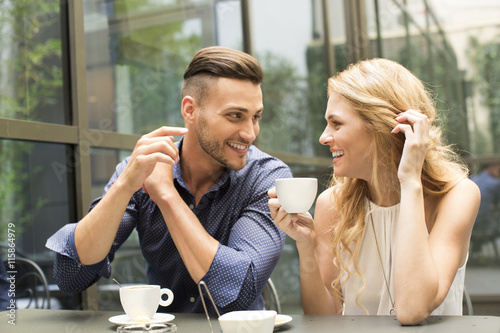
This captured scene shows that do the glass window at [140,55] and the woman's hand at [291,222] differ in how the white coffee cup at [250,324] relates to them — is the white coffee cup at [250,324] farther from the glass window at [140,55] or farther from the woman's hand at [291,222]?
the glass window at [140,55]

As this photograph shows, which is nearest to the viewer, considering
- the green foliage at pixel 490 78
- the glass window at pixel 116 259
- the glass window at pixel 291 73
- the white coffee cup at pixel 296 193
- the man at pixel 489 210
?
the white coffee cup at pixel 296 193

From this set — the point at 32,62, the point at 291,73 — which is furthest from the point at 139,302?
the point at 291,73

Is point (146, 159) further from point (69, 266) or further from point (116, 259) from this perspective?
point (116, 259)

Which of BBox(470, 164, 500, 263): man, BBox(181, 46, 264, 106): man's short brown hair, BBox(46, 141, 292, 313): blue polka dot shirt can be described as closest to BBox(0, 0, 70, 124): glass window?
BBox(46, 141, 292, 313): blue polka dot shirt

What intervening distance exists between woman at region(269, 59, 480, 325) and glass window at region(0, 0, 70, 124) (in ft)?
3.06

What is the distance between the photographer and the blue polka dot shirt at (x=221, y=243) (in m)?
1.43

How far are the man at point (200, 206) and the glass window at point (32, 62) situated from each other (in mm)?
386

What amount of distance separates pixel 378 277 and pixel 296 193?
52 centimetres

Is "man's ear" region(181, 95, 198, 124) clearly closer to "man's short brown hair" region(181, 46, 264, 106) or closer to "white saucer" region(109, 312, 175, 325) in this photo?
"man's short brown hair" region(181, 46, 264, 106)

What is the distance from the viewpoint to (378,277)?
162cm

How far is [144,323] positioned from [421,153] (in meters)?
0.80

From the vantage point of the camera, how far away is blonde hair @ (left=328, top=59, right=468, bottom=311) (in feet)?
5.00

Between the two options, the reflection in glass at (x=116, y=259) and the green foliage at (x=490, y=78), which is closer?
the reflection in glass at (x=116, y=259)

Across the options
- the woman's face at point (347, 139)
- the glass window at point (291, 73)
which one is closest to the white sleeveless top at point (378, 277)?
the woman's face at point (347, 139)
